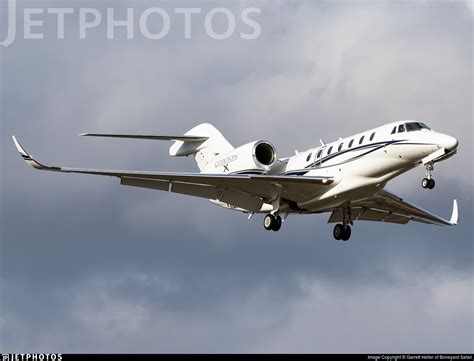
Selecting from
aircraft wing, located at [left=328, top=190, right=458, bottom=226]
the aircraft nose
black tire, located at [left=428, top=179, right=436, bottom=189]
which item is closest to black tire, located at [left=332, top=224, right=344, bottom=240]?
aircraft wing, located at [left=328, top=190, right=458, bottom=226]

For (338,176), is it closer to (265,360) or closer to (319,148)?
(319,148)

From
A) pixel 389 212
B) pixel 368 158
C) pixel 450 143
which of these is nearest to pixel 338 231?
pixel 389 212

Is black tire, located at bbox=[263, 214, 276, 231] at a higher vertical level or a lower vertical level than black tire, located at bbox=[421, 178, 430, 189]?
higher

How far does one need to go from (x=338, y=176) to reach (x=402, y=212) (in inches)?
226

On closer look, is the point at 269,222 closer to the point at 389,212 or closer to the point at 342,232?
the point at 342,232

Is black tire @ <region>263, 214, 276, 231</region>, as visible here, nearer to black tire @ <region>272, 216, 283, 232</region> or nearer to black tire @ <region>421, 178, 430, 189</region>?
black tire @ <region>272, 216, 283, 232</region>

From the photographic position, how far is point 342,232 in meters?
34.8

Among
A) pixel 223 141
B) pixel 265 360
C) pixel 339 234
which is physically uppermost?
pixel 223 141

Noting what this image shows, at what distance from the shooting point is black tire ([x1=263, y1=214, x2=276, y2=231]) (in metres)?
33.6

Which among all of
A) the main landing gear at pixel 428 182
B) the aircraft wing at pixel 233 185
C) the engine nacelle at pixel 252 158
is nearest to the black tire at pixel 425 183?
the main landing gear at pixel 428 182

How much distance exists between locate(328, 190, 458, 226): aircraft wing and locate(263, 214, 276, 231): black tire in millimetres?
2544

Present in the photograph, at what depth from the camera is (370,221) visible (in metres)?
37.6

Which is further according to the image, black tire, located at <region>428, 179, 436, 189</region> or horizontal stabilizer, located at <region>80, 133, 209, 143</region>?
horizontal stabilizer, located at <region>80, 133, 209, 143</region>

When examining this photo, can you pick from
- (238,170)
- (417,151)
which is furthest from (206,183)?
(417,151)
